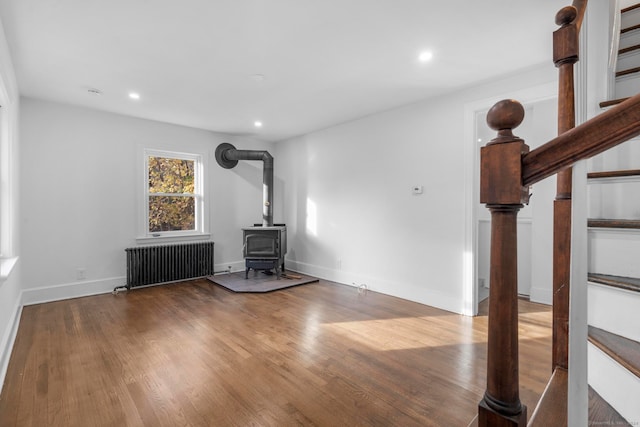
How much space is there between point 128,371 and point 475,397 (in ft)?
7.96

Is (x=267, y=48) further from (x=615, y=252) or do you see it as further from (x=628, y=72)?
(x=615, y=252)

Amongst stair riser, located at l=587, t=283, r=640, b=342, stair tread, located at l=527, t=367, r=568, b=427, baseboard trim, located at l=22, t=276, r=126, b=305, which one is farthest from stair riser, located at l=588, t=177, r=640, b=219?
baseboard trim, located at l=22, t=276, r=126, b=305

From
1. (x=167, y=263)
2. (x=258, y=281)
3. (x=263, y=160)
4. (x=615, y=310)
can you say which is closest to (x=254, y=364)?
(x=615, y=310)

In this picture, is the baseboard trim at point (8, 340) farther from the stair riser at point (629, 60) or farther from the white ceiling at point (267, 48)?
the stair riser at point (629, 60)

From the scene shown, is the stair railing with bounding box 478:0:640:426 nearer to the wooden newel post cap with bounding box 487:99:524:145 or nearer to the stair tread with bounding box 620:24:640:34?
the wooden newel post cap with bounding box 487:99:524:145

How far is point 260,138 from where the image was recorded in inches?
232

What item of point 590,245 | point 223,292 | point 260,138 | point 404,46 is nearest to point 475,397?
point 590,245

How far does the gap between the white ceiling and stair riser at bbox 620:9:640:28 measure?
40 cm

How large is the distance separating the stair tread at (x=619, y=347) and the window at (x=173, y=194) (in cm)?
517

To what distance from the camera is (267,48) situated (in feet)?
8.54

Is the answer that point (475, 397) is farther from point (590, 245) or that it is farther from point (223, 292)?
point (223, 292)

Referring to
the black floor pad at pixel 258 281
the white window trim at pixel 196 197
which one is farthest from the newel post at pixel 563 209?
the white window trim at pixel 196 197

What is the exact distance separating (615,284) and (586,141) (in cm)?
82

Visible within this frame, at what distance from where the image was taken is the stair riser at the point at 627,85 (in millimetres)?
1644
